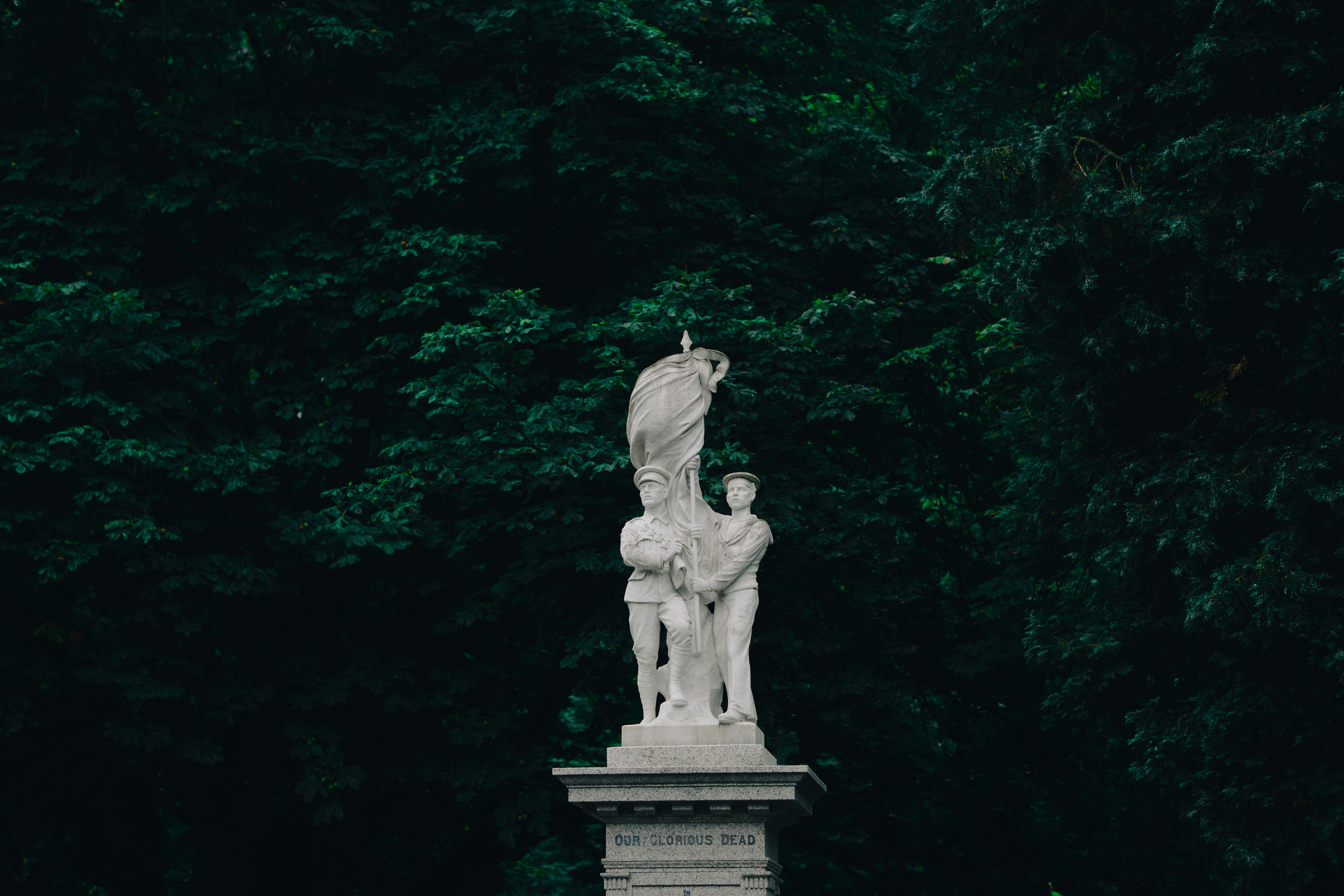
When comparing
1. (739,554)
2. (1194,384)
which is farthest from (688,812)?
(1194,384)

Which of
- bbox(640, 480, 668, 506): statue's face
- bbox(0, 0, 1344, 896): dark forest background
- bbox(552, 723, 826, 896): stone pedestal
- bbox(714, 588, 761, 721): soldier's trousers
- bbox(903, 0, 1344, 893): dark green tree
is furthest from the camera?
bbox(0, 0, 1344, 896): dark forest background

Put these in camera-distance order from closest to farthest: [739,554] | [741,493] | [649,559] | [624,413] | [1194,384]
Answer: [649,559] < [739,554] < [741,493] < [1194,384] < [624,413]

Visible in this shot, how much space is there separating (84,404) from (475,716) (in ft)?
14.4

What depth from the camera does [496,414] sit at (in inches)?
527

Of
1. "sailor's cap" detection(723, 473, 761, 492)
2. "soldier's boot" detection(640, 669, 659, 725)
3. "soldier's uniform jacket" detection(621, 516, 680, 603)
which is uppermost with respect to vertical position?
"sailor's cap" detection(723, 473, 761, 492)

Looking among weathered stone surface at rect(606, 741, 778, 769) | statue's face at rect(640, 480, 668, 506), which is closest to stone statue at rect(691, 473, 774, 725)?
statue's face at rect(640, 480, 668, 506)

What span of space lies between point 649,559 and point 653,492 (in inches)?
15.9

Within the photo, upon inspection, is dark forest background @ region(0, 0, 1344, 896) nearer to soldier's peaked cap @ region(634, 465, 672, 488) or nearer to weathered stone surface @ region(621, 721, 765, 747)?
soldier's peaked cap @ region(634, 465, 672, 488)

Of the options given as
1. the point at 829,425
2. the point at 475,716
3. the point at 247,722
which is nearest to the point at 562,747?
the point at 475,716

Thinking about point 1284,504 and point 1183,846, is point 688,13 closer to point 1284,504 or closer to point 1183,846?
point 1284,504

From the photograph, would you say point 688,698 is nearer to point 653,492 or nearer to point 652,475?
point 653,492

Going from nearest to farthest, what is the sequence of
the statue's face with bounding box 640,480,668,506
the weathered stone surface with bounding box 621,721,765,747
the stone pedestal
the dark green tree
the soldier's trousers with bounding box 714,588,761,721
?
the stone pedestal
the weathered stone surface with bounding box 621,721,765,747
the soldier's trousers with bounding box 714,588,761,721
the statue's face with bounding box 640,480,668,506
the dark green tree

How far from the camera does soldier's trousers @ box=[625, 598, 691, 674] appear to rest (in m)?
8.70

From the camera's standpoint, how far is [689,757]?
325 inches
